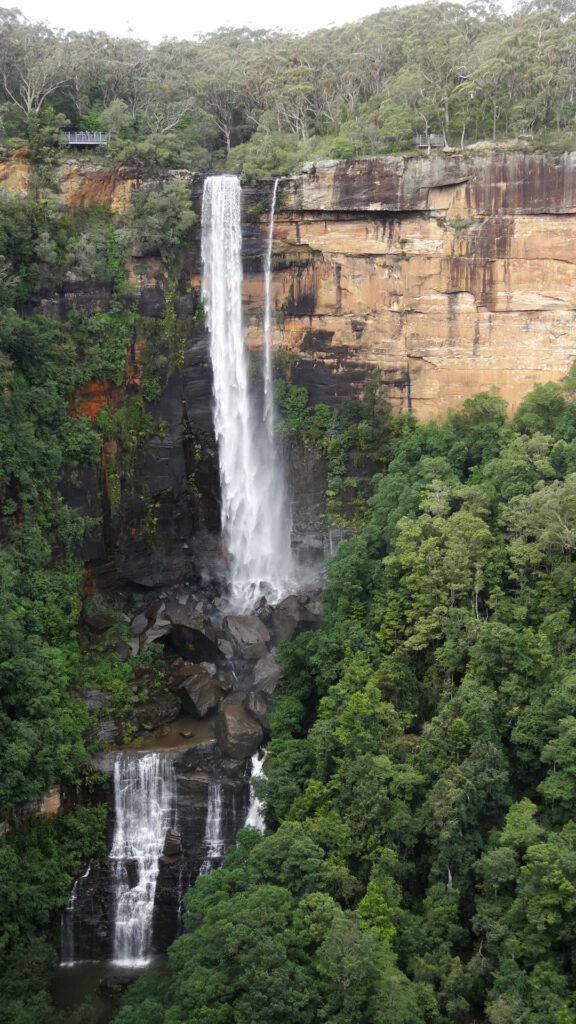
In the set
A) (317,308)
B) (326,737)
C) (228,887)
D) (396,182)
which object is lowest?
(228,887)

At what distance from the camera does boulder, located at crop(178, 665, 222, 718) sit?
2503 centimetres

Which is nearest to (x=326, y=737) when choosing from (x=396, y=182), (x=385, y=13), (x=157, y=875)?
(x=157, y=875)

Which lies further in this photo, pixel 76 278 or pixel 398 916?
pixel 76 278

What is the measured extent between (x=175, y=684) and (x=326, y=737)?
244 inches

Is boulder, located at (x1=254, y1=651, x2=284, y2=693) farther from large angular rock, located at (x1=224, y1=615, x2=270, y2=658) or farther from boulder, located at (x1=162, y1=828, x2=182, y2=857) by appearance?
boulder, located at (x1=162, y1=828, x2=182, y2=857)

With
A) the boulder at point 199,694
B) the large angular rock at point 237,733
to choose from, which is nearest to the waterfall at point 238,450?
the boulder at point 199,694

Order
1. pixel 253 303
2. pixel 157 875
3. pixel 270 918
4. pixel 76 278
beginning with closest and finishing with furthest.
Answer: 1. pixel 270 918
2. pixel 157 875
3. pixel 76 278
4. pixel 253 303

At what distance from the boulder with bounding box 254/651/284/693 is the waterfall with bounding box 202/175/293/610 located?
3.65 metres

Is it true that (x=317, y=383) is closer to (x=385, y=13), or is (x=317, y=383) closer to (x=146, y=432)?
(x=146, y=432)

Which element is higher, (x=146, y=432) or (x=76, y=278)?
(x=76, y=278)

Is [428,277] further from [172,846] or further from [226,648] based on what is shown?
[172,846]

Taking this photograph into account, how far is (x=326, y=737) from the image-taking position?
20.9 m

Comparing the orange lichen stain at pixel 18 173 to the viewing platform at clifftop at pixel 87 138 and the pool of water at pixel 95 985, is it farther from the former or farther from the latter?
the pool of water at pixel 95 985

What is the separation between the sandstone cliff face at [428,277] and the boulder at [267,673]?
27.0ft
